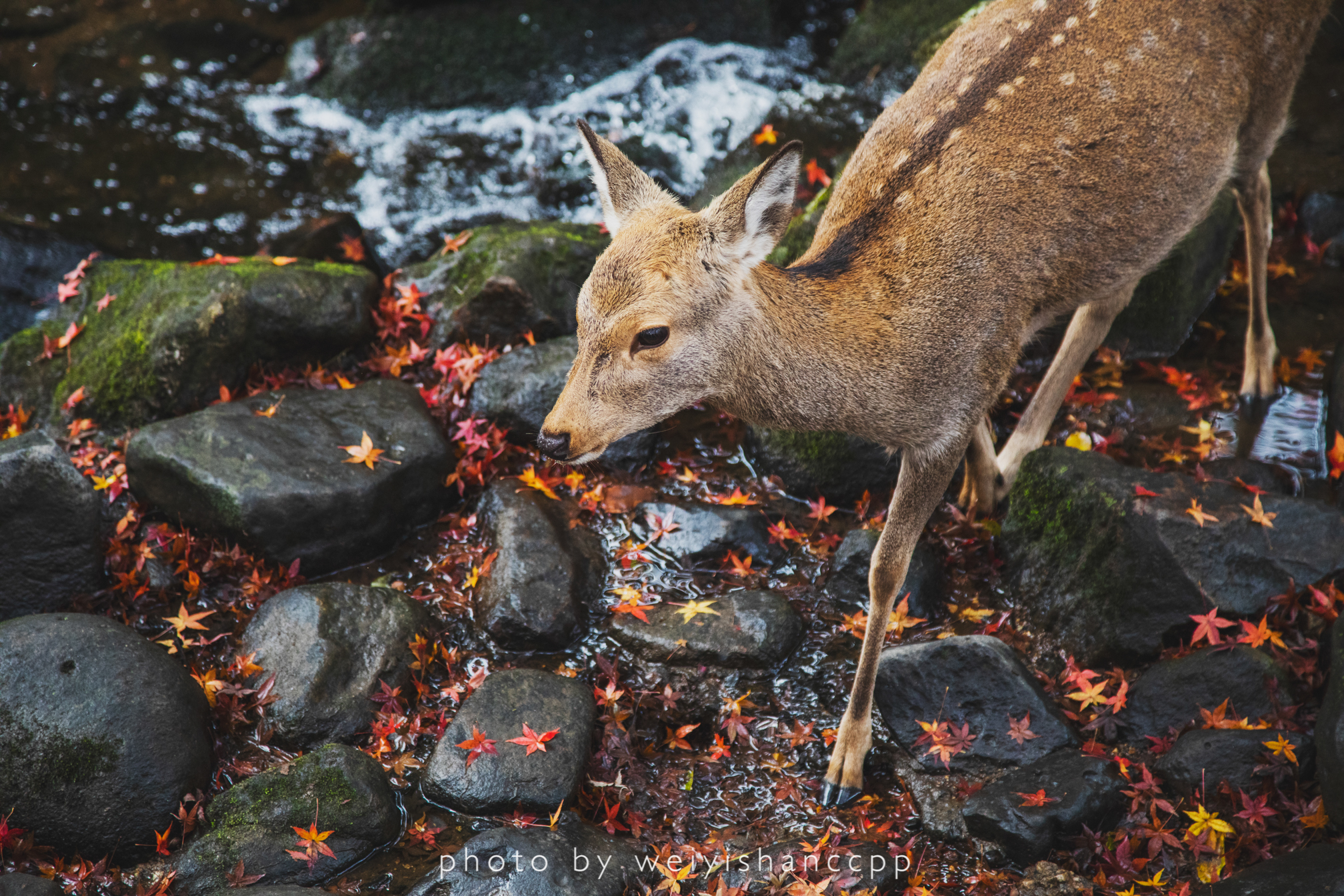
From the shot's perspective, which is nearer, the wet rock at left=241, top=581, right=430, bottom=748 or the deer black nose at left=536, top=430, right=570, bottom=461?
the deer black nose at left=536, top=430, right=570, bottom=461

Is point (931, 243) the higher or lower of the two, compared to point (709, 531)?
higher

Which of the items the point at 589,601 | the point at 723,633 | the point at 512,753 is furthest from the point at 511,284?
the point at 512,753

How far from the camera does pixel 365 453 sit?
543cm

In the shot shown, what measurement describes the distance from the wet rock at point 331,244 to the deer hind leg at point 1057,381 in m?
5.01

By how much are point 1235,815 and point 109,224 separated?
30.8 ft

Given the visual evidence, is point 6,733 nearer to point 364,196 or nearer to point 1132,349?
point 364,196

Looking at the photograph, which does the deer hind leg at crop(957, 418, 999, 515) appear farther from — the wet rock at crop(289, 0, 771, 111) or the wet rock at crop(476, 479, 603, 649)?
the wet rock at crop(289, 0, 771, 111)

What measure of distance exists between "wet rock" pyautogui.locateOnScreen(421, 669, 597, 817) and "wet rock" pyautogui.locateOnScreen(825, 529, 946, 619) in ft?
5.23

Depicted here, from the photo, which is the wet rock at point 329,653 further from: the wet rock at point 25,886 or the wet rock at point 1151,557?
the wet rock at point 1151,557

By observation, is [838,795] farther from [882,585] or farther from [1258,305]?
[1258,305]

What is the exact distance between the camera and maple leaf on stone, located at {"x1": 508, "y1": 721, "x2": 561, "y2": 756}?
4.20 meters

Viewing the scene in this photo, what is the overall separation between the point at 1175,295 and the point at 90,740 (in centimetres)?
687

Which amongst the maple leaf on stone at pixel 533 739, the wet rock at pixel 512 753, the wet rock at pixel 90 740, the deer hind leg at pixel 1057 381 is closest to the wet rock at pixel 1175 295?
the deer hind leg at pixel 1057 381

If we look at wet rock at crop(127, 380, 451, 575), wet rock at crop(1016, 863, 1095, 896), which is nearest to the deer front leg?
wet rock at crop(1016, 863, 1095, 896)
